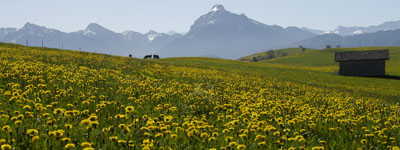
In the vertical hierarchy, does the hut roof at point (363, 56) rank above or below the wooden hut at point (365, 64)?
above

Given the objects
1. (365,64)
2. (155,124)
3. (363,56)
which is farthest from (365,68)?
(155,124)

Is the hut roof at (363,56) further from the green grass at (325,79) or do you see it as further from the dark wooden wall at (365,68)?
the green grass at (325,79)

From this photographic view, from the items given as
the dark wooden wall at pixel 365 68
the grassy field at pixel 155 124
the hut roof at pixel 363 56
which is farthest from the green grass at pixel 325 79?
the grassy field at pixel 155 124

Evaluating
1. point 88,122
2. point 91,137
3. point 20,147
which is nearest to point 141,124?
point 91,137

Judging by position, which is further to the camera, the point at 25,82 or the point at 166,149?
the point at 25,82

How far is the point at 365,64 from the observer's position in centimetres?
6034

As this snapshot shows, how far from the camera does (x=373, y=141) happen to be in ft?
25.3

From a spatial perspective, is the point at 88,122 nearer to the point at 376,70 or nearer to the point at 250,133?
the point at 250,133

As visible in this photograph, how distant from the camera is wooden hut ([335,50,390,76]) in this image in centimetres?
5988

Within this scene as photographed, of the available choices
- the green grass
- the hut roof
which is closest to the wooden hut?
the hut roof

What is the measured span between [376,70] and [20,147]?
6635 centimetres

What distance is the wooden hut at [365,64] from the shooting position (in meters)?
59.9

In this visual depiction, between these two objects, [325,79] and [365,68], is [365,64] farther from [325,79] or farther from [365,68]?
[325,79]

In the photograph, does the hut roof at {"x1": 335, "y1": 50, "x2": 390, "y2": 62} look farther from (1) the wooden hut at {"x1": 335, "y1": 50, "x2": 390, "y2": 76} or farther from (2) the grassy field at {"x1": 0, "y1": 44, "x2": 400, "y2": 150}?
(2) the grassy field at {"x1": 0, "y1": 44, "x2": 400, "y2": 150}
